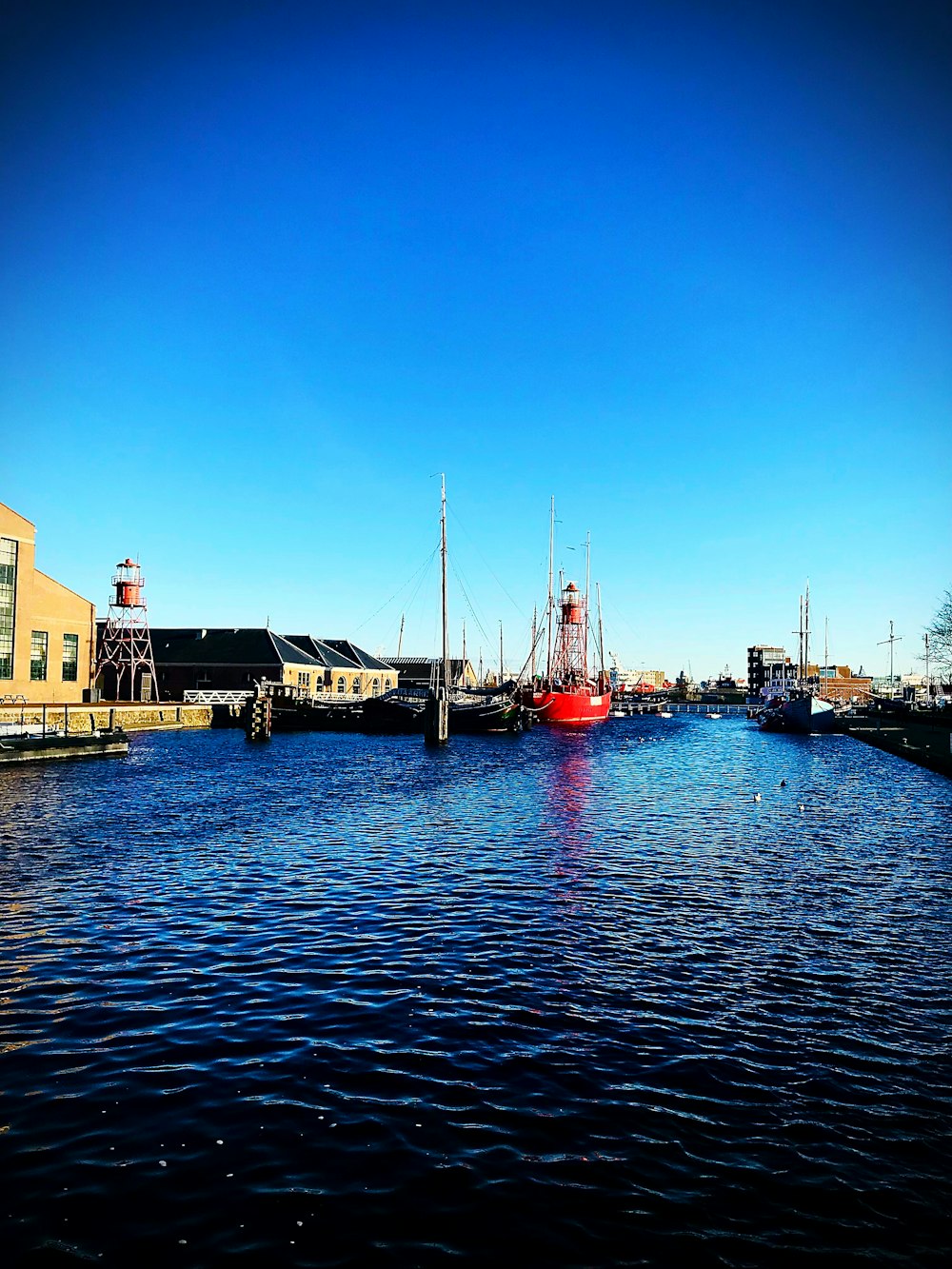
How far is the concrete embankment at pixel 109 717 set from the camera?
64.7 meters

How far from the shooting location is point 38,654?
75.4 m

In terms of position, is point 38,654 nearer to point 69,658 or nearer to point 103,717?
point 69,658

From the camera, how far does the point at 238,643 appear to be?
125 m

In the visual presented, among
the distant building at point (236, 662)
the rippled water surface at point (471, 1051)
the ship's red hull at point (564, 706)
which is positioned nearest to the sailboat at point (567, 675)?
the ship's red hull at point (564, 706)

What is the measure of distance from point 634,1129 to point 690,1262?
7.86 feet

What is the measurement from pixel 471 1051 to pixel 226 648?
118189mm

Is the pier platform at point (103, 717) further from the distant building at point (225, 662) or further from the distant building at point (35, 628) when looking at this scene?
the distant building at point (225, 662)

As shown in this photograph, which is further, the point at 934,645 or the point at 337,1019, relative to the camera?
the point at 934,645

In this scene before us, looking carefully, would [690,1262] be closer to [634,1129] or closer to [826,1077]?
[634,1129]

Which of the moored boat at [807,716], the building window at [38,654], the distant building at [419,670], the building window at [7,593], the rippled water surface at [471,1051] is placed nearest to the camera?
the rippled water surface at [471,1051]

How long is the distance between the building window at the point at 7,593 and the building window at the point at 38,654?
289 cm

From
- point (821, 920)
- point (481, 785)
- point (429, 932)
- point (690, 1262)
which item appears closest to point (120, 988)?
point (429, 932)

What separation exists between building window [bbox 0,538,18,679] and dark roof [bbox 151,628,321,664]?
166 feet

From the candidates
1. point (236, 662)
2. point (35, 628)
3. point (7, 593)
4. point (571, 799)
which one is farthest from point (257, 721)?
point (571, 799)
